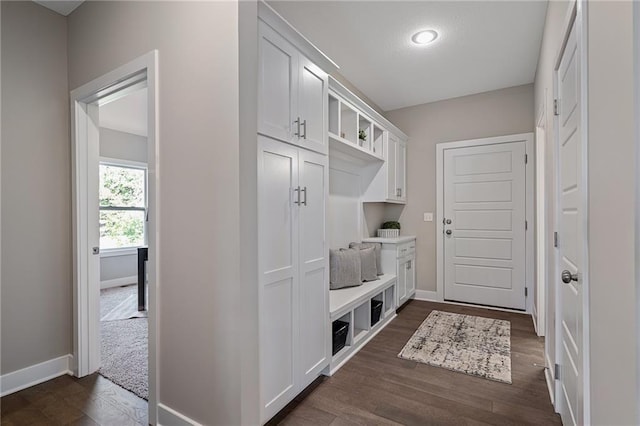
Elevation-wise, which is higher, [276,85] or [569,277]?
[276,85]

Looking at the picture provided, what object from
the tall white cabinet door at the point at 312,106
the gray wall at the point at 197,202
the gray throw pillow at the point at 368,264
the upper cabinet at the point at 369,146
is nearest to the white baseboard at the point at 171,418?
the gray wall at the point at 197,202

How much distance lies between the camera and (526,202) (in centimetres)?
377

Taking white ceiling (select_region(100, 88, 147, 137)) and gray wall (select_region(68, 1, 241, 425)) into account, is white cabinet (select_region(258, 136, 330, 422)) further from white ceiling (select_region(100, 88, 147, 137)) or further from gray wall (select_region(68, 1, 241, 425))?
white ceiling (select_region(100, 88, 147, 137))

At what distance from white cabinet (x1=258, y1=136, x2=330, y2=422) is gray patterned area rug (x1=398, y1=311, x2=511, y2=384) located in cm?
94

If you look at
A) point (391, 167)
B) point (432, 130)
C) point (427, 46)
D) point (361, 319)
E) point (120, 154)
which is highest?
point (427, 46)

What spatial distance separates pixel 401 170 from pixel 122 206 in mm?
4703

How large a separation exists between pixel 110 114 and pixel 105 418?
161 inches

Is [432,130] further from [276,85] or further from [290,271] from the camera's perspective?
[290,271]

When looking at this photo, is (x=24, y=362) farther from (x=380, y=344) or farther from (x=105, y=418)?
(x=380, y=344)

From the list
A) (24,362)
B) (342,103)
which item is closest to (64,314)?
(24,362)

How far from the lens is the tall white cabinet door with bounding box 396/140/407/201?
4195mm

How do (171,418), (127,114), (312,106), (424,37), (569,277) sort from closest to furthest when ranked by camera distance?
(569,277), (171,418), (312,106), (424,37), (127,114)

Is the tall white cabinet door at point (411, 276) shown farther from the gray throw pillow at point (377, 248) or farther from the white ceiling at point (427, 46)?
the white ceiling at point (427, 46)

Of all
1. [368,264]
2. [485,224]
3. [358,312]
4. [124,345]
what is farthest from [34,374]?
[485,224]
